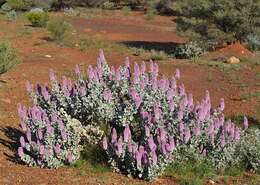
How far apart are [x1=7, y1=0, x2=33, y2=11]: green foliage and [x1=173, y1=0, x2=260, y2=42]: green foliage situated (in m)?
19.2

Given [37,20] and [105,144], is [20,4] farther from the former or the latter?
[105,144]

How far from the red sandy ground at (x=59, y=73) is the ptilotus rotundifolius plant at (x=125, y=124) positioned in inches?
10.2

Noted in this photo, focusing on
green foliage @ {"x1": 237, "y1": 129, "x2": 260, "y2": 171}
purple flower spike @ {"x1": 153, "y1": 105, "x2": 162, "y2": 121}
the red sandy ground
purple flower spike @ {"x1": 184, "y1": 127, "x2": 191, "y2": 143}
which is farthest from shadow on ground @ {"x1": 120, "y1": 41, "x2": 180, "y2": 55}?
purple flower spike @ {"x1": 184, "y1": 127, "x2": 191, "y2": 143}

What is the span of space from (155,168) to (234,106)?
17.8ft

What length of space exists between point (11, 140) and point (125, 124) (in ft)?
6.17

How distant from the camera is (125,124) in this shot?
290 inches

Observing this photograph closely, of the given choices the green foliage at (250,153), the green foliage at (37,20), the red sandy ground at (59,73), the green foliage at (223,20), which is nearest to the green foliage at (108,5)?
the red sandy ground at (59,73)

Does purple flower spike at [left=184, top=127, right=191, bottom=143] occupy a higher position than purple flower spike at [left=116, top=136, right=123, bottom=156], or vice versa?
purple flower spike at [left=184, top=127, right=191, bottom=143]

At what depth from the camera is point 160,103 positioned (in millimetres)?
7383

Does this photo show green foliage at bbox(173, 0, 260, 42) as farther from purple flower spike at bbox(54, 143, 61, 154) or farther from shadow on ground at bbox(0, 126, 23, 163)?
purple flower spike at bbox(54, 143, 61, 154)

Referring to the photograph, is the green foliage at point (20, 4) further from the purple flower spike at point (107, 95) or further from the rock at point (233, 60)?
the purple flower spike at point (107, 95)

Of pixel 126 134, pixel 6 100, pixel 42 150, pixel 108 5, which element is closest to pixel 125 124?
pixel 126 134

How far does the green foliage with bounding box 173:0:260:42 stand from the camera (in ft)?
72.5

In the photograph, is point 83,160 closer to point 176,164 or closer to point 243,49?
point 176,164
